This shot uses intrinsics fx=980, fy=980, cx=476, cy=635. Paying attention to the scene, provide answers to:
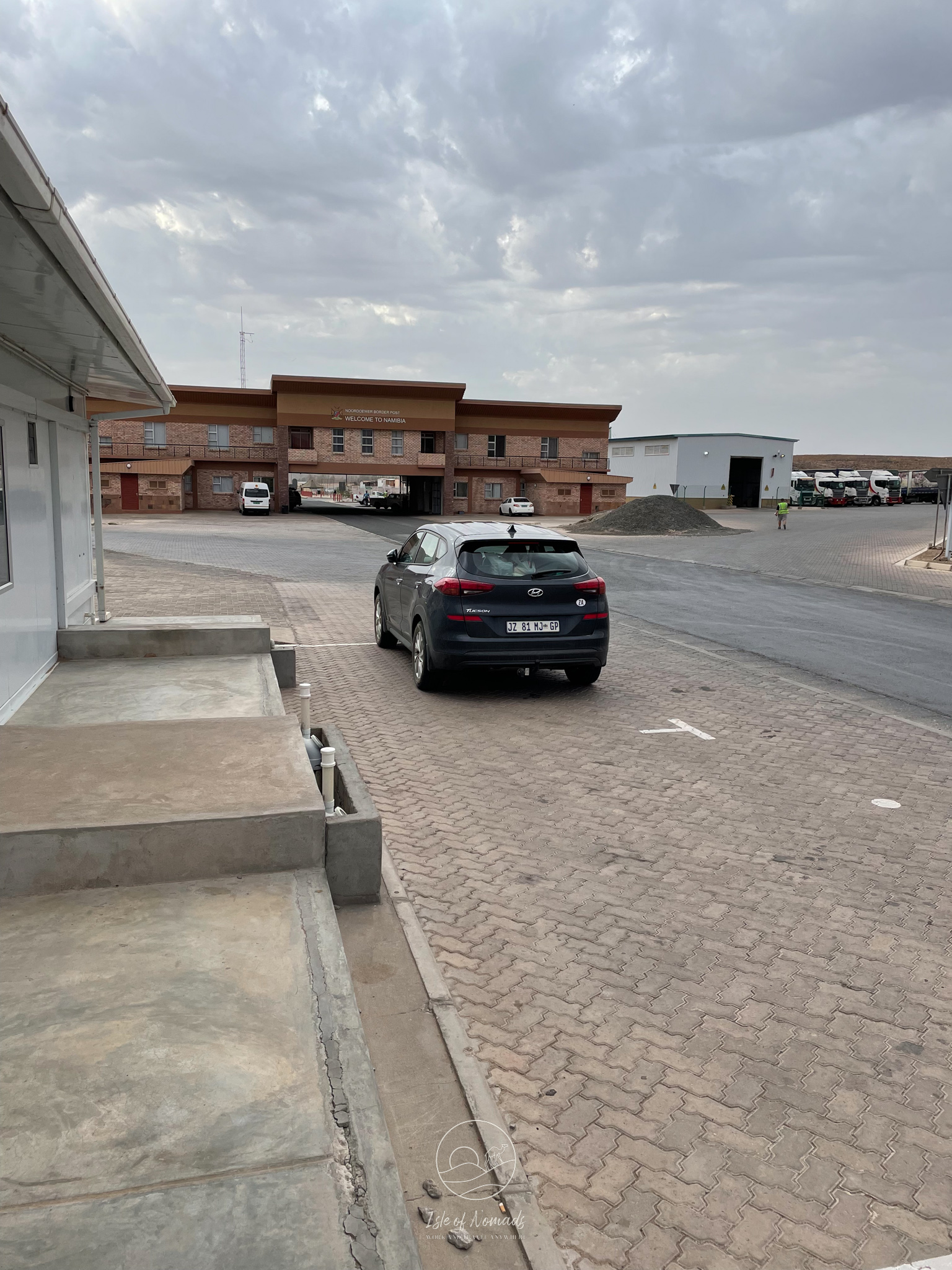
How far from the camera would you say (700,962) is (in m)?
4.59

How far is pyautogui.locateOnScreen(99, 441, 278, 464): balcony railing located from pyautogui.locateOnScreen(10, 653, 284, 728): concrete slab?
2139 inches

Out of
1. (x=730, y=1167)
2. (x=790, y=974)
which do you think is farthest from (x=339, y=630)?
(x=730, y=1167)

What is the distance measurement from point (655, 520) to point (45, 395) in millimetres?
38428

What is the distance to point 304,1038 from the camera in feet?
10.9

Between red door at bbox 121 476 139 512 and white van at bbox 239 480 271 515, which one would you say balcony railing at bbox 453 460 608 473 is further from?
red door at bbox 121 476 139 512

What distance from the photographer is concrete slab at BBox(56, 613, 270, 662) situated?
32.5 ft

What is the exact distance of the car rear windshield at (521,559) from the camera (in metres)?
Answer: 9.80

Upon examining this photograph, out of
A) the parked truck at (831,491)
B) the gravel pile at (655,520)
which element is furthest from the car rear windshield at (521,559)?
the parked truck at (831,491)

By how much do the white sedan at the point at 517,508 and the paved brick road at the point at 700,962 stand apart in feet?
176

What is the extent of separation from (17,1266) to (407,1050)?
1.73 m

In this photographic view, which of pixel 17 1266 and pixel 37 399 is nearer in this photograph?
pixel 17 1266

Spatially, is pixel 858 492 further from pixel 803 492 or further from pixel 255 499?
pixel 255 499

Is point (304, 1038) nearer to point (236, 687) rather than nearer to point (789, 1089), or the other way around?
point (789, 1089)

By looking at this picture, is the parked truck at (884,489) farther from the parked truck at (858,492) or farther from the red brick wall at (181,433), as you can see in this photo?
the red brick wall at (181,433)
